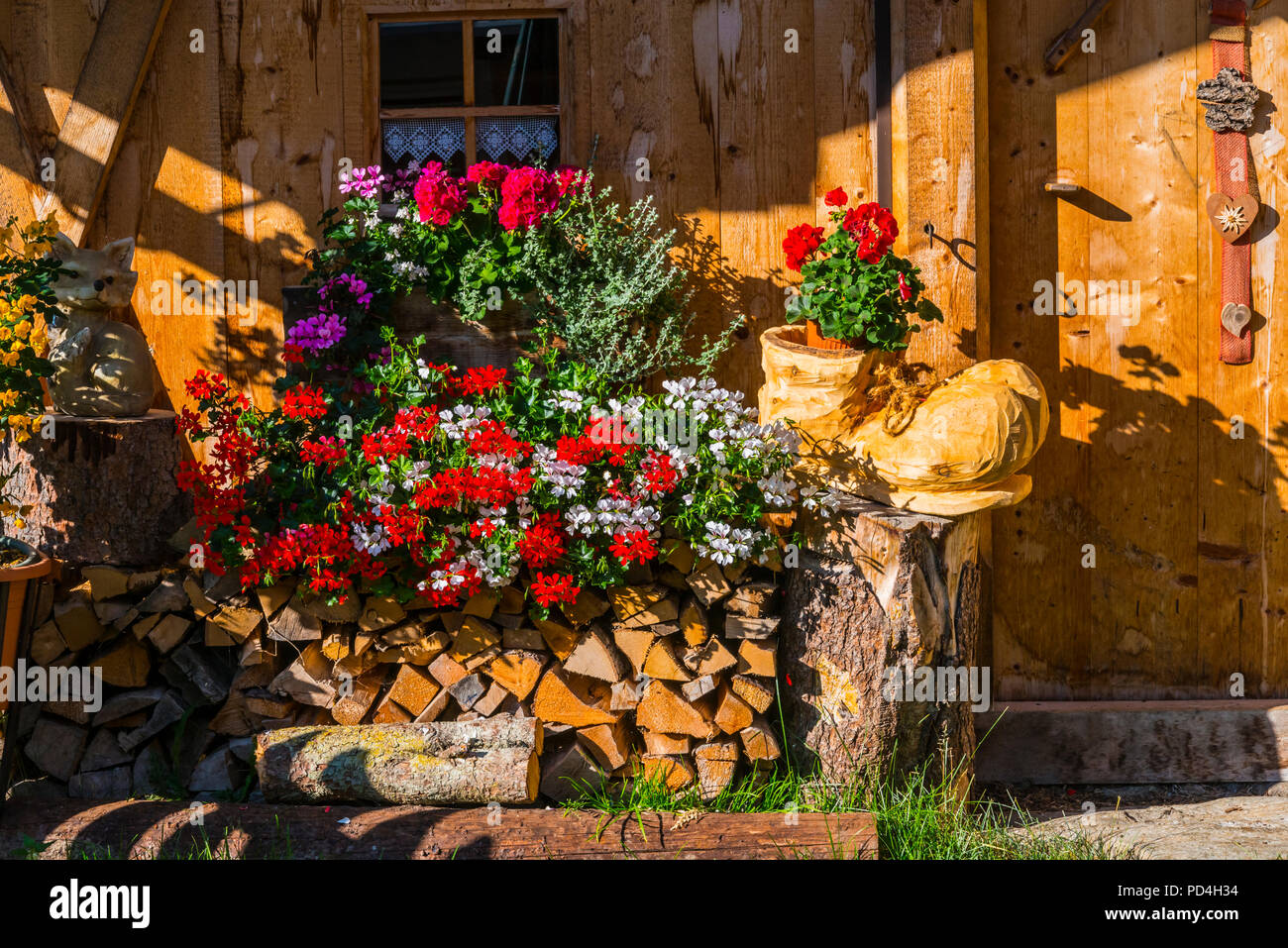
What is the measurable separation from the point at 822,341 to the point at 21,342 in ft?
8.33

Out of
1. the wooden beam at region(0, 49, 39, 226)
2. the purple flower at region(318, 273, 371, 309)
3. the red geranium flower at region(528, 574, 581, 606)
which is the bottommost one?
the red geranium flower at region(528, 574, 581, 606)

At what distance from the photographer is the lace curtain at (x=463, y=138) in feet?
14.0

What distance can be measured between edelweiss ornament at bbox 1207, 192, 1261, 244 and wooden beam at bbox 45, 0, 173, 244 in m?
3.70

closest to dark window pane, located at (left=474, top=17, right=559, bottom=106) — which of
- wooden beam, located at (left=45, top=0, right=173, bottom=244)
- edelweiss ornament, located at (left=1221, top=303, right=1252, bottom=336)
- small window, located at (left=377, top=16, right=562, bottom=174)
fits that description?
small window, located at (left=377, top=16, right=562, bottom=174)

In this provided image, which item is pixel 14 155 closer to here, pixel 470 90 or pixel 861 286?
pixel 470 90

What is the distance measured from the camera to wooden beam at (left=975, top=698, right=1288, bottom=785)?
410 centimetres

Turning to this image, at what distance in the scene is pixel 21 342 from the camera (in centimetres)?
359

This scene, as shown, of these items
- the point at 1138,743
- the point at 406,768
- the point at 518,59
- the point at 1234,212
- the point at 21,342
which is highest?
the point at 518,59

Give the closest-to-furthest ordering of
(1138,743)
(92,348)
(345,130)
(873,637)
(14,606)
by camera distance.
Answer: (14,606) < (873,637) < (92,348) < (1138,743) < (345,130)

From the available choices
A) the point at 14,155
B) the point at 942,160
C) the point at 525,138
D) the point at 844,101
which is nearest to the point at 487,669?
the point at 525,138

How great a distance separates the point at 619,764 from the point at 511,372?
140 cm

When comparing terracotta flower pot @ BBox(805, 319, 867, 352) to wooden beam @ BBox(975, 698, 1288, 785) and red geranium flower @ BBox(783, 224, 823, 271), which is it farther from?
wooden beam @ BBox(975, 698, 1288, 785)

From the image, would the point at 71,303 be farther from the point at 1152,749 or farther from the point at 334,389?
the point at 1152,749

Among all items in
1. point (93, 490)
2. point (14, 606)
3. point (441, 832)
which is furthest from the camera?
point (93, 490)
